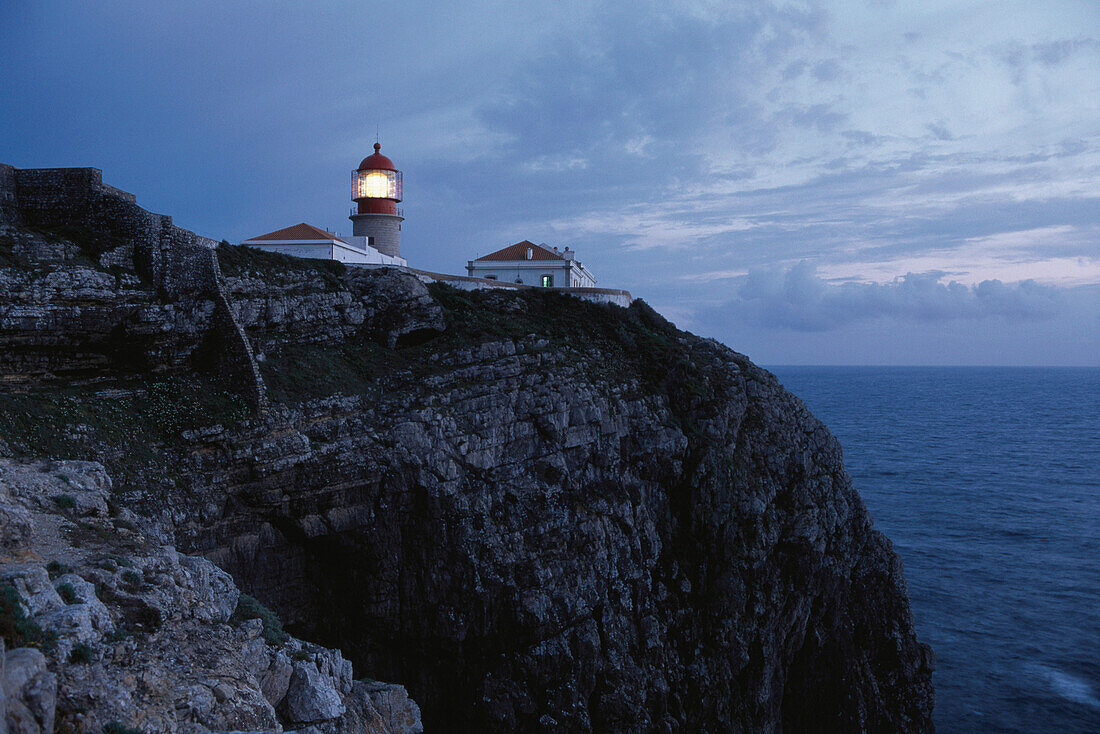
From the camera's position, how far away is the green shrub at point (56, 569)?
8.70 metres

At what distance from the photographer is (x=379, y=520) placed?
21.8 m

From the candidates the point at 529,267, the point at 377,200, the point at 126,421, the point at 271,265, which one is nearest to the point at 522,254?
the point at 529,267

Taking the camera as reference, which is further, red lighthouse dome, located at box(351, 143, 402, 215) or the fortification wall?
red lighthouse dome, located at box(351, 143, 402, 215)

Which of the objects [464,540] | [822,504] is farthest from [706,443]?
[464,540]

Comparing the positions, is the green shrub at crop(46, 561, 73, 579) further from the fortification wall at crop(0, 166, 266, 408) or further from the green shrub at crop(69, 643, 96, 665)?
the fortification wall at crop(0, 166, 266, 408)

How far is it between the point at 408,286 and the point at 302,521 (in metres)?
11.1

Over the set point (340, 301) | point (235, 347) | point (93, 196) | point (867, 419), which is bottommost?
point (867, 419)

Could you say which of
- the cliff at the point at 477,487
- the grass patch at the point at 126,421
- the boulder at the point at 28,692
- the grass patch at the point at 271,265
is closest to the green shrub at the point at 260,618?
the boulder at the point at 28,692

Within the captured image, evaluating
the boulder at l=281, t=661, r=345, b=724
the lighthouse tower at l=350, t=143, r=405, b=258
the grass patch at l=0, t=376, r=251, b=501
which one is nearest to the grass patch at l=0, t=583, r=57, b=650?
the boulder at l=281, t=661, r=345, b=724

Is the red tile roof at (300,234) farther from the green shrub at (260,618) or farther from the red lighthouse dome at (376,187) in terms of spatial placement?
the green shrub at (260,618)

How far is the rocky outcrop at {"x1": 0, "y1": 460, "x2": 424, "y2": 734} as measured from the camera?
22.0ft

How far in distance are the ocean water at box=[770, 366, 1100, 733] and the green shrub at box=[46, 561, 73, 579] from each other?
32308 mm

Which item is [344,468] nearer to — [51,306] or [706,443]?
[51,306]

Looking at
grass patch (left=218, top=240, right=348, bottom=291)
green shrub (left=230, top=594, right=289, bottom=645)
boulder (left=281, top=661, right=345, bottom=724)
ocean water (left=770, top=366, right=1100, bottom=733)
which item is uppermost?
grass patch (left=218, top=240, right=348, bottom=291)
